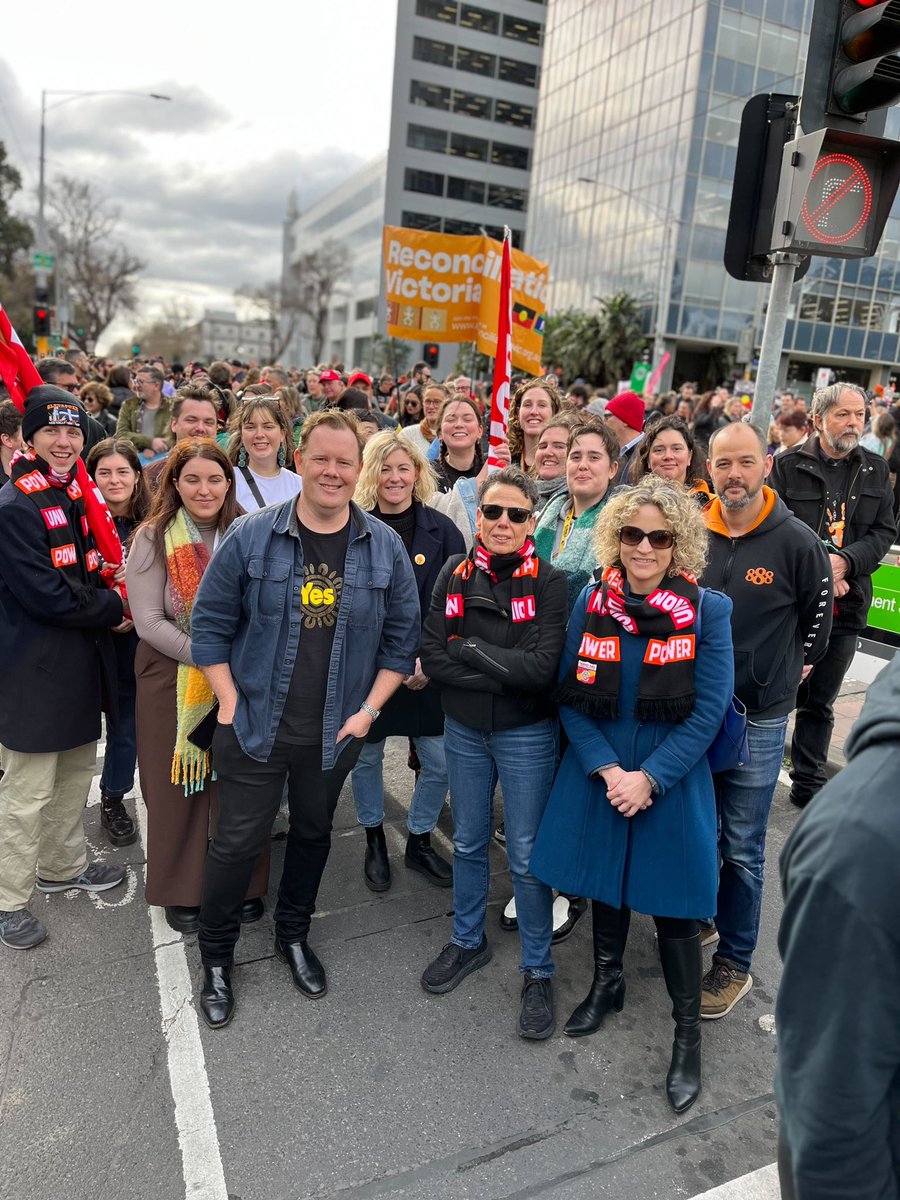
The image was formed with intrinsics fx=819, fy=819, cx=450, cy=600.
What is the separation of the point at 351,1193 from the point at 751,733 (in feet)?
6.65

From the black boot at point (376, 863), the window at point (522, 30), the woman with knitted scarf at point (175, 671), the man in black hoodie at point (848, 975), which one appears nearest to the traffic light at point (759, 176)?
the woman with knitted scarf at point (175, 671)

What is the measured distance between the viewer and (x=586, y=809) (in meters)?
2.85

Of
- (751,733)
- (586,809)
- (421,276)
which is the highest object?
(421,276)

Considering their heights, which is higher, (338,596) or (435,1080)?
(338,596)

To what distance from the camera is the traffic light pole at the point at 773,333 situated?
411cm

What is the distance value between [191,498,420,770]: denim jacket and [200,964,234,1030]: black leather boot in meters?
0.85

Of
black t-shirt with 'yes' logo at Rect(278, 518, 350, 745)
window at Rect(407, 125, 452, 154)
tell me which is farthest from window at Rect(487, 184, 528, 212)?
black t-shirt with 'yes' logo at Rect(278, 518, 350, 745)

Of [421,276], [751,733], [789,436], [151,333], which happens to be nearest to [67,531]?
[751,733]

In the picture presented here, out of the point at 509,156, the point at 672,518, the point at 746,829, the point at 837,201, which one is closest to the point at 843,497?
the point at 837,201

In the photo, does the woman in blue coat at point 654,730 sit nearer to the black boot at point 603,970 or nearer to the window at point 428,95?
the black boot at point 603,970

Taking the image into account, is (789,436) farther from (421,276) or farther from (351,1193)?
(351,1193)

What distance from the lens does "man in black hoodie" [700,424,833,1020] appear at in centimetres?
313

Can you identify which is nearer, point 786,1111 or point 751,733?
point 786,1111

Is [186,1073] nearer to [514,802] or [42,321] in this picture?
[514,802]
